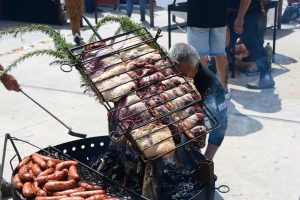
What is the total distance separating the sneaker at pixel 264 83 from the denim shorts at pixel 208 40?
997mm

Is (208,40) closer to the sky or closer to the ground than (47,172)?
closer to the sky

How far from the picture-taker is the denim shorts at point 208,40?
639 centimetres

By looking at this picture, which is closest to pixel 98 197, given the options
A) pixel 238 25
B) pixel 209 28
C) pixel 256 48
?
pixel 209 28

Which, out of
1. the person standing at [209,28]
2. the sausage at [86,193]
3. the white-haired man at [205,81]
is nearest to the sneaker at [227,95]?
the person standing at [209,28]

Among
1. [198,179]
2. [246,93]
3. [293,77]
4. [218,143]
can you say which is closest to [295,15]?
[293,77]

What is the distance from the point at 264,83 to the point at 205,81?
3351mm

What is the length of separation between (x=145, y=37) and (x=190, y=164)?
1.08 metres

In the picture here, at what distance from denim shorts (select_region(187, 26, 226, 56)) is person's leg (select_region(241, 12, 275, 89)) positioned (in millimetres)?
884

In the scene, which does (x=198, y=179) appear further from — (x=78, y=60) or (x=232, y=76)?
(x=232, y=76)

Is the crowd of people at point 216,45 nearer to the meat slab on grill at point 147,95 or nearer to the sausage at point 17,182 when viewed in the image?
the meat slab on grill at point 147,95

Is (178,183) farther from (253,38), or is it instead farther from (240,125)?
(253,38)

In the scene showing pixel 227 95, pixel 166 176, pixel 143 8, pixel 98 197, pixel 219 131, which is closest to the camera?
pixel 98 197

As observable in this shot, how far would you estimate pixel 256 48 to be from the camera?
23.6 feet

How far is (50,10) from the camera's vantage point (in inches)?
490
